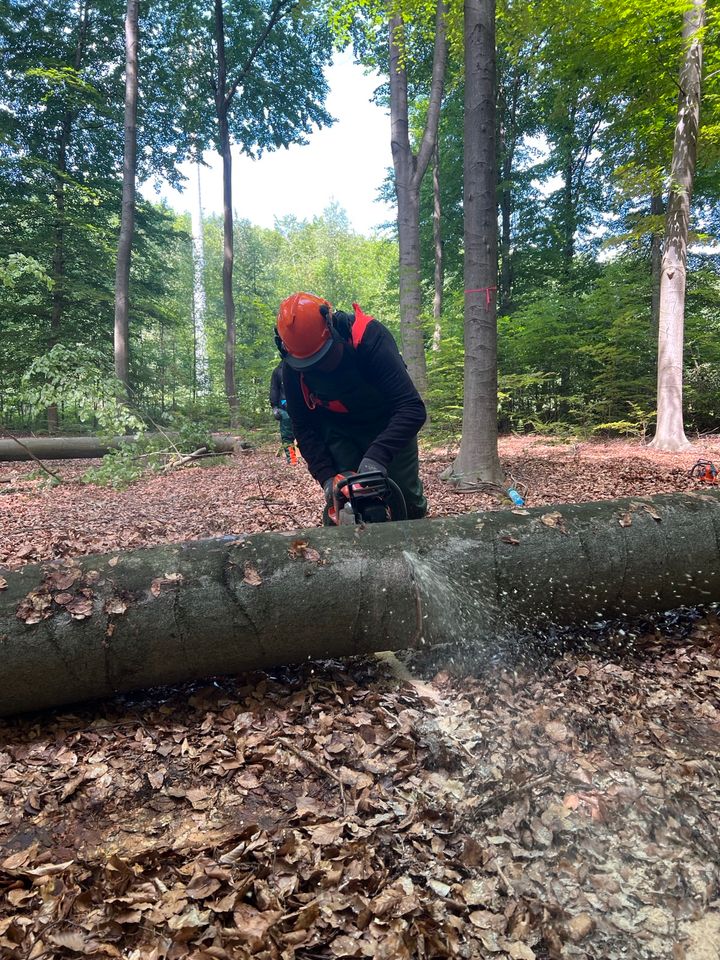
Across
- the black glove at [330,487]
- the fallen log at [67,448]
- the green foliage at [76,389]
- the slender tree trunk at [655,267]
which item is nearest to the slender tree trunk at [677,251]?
the slender tree trunk at [655,267]

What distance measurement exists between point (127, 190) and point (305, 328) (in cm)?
1171

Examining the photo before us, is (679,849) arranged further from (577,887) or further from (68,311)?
(68,311)

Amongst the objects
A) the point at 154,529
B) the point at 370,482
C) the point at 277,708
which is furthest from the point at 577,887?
the point at 154,529

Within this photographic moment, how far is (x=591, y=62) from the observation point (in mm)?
8797

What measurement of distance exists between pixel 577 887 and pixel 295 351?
2.69 meters

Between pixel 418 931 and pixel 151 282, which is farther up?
pixel 151 282

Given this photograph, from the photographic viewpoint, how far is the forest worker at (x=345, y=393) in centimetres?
291

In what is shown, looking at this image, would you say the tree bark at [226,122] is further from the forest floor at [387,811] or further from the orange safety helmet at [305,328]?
the forest floor at [387,811]

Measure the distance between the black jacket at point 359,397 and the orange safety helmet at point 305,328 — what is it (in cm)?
16

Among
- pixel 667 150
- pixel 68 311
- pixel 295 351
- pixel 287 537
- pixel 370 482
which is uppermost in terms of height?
pixel 667 150

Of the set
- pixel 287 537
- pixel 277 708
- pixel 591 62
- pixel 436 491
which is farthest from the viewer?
pixel 591 62

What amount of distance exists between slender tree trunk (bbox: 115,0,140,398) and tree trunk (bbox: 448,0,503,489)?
866 cm

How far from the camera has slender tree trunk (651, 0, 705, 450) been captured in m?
7.49

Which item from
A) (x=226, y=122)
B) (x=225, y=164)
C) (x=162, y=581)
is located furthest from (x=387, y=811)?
(x=226, y=122)
